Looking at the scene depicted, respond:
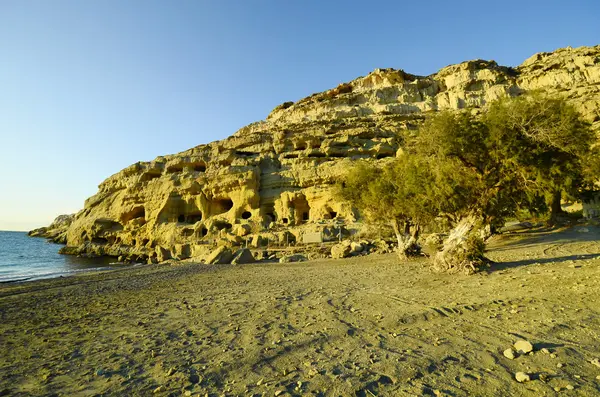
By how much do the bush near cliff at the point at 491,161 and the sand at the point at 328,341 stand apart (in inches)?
85.6

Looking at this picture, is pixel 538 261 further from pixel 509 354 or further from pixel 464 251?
pixel 509 354

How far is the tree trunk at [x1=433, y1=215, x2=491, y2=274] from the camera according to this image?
368 inches

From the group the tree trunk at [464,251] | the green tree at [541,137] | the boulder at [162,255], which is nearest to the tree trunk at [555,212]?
the green tree at [541,137]

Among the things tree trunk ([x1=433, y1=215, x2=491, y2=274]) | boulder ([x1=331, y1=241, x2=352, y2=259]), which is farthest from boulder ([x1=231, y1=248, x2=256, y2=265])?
tree trunk ([x1=433, y1=215, x2=491, y2=274])

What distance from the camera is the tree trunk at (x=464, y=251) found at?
9341mm

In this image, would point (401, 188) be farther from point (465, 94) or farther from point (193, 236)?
point (465, 94)

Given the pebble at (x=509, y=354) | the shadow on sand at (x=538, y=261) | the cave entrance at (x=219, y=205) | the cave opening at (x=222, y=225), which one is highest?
the cave entrance at (x=219, y=205)

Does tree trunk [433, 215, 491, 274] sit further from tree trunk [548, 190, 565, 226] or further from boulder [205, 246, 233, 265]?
tree trunk [548, 190, 565, 226]

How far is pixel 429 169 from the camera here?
37.0ft

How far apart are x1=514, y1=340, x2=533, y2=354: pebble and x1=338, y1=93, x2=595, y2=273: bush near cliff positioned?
18.7 ft

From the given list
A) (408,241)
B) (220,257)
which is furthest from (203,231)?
(408,241)

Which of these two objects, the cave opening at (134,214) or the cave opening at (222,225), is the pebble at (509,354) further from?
the cave opening at (134,214)

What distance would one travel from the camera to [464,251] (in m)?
9.56

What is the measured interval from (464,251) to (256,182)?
1192 inches
